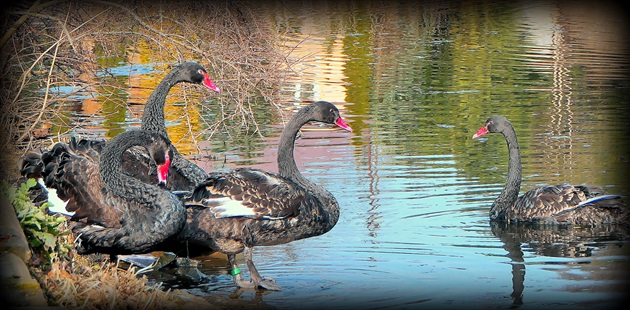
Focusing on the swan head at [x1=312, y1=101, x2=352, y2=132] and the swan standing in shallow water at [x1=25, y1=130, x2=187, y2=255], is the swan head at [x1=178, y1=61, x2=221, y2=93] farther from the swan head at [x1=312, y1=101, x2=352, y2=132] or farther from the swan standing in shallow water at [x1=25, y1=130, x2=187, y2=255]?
the swan standing in shallow water at [x1=25, y1=130, x2=187, y2=255]

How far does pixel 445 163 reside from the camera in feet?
37.0

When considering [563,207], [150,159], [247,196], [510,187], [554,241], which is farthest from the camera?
[510,187]

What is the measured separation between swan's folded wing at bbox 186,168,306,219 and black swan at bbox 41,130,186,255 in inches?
16.3

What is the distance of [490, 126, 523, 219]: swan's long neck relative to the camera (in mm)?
9031

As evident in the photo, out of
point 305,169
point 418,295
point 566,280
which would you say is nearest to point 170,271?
point 418,295

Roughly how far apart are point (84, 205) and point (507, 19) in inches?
871

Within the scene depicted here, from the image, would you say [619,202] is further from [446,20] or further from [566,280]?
[446,20]

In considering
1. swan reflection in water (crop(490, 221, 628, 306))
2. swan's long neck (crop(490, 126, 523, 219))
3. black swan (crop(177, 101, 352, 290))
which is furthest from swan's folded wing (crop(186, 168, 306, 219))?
swan's long neck (crop(490, 126, 523, 219))

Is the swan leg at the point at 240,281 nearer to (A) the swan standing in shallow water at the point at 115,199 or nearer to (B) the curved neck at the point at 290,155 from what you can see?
(A) the swan standing in shallow water at the point at 115,199

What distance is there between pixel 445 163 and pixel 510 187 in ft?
6.56

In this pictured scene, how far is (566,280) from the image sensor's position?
7008mm

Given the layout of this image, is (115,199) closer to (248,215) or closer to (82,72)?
(248,215)

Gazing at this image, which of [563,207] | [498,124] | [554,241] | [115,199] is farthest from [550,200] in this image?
[115,199]

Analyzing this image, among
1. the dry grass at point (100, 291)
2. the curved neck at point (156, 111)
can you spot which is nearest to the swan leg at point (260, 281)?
the dry grass at point (100, 291)
